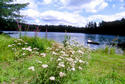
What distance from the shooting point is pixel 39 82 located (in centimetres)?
166

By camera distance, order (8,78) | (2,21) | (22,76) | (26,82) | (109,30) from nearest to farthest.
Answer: (26,82) < (8,78) < (22,76) < (2,21) < (109,30)

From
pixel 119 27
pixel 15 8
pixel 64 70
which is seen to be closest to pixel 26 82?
pixel 64 70

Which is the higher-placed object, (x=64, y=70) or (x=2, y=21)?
(x=2, y=21)

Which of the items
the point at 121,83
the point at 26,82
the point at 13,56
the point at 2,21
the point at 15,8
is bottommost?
the point at 121,83

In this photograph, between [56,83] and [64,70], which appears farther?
[64,70]

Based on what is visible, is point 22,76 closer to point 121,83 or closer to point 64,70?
point 64,70

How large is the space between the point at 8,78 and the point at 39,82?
0.78m

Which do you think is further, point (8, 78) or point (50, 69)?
point (8, 78)

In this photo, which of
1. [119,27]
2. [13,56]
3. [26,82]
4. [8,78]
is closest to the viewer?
[26,82]

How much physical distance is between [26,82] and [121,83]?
6.43 ft

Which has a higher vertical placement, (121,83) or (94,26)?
(94,26)

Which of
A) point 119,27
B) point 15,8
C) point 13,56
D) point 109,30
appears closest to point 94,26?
point 109,30

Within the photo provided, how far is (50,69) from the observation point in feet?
A: 5.67

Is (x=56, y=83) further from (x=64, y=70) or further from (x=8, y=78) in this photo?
(x=8, y=78)
